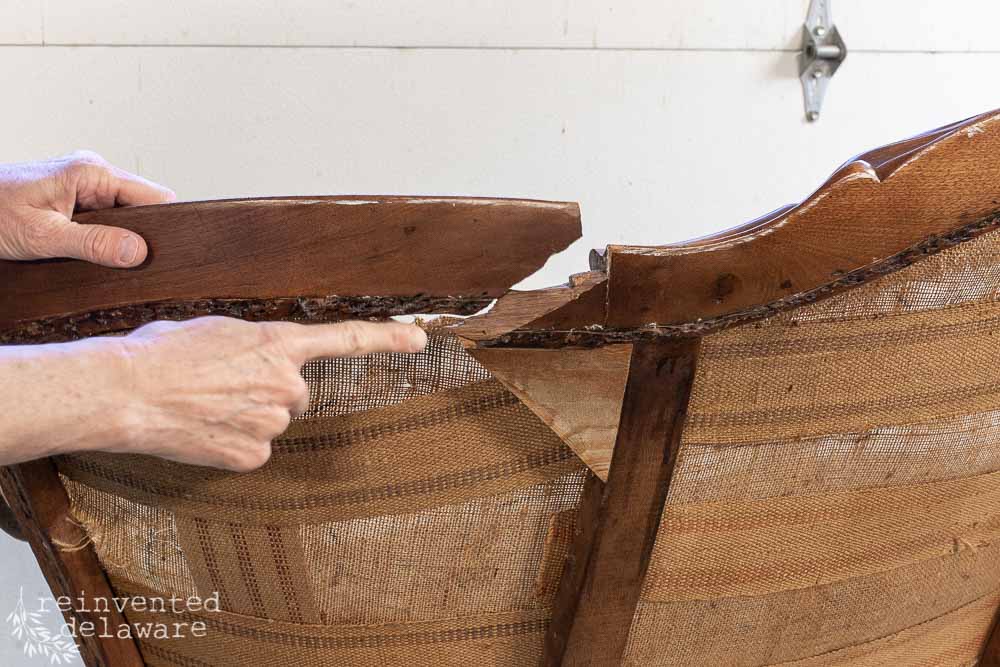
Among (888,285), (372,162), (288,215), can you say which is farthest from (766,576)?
(372,162)

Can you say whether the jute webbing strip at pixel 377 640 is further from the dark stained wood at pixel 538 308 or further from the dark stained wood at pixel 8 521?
the dark stained wood at pixel 538 308

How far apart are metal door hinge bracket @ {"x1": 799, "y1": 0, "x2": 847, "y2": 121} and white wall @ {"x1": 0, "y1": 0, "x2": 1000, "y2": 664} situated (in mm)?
21

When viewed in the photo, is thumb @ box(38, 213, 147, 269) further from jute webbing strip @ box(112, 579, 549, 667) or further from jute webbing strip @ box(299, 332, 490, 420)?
jute webbing strip @ box(112, 579, 549, 667)

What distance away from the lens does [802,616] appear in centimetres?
57

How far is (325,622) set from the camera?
0.54 meters

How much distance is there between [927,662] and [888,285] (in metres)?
0.39

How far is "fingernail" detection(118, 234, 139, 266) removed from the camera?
1.28ft

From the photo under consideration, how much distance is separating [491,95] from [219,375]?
3.78 feet

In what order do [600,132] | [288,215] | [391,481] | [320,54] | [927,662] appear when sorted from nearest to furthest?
[288,215] → [391,481] → [927,662] → [320,54] → [600,132]

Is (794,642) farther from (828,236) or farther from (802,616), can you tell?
(828,236)

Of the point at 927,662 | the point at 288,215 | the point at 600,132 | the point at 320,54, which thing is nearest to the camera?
the point at 288,215

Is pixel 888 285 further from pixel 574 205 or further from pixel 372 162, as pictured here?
pixel 372 162

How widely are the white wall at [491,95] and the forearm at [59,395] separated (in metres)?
1.09

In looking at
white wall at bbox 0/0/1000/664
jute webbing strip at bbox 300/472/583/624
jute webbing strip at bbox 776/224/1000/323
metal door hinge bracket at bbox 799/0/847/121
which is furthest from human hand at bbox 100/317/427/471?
metal door hinge bracket at bbox 799/0/847/121
